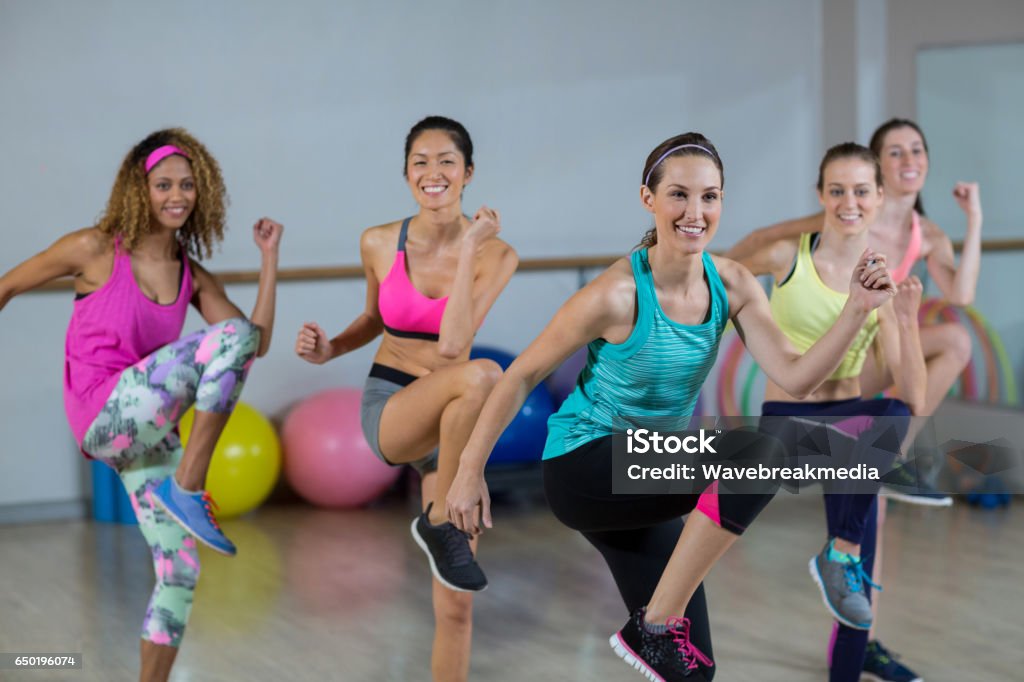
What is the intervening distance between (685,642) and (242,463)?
341 cm

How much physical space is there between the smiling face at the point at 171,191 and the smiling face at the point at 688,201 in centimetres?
130

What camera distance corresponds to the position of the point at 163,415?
3318mm

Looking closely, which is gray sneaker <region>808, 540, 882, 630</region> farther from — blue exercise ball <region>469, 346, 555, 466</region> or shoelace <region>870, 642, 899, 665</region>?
blue exercise ball <region>469, 346, 555, 466</region>

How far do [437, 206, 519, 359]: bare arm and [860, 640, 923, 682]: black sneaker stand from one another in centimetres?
158

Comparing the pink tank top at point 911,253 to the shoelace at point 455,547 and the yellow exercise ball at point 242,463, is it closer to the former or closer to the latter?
the shoelace at point 455,547

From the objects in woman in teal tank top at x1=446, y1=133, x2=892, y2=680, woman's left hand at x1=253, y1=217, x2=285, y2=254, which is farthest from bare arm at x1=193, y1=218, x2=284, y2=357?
woman in teal tank top at x1=446, y1=133, x2=892, y2=680

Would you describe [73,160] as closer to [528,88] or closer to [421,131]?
[528,88]

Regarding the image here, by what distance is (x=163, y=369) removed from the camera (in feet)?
10.9

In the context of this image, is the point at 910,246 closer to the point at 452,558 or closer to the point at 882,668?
the point at 882,668

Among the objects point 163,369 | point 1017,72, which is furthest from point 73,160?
point 1017,72

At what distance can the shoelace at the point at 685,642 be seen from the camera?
2.79 meters

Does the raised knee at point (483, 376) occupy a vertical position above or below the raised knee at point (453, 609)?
above

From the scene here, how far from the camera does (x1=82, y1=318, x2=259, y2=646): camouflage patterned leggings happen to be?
3.30m

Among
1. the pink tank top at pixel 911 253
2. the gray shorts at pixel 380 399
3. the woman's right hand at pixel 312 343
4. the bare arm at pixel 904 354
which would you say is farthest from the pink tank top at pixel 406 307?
A: the pink tank top at pixel 911 253
